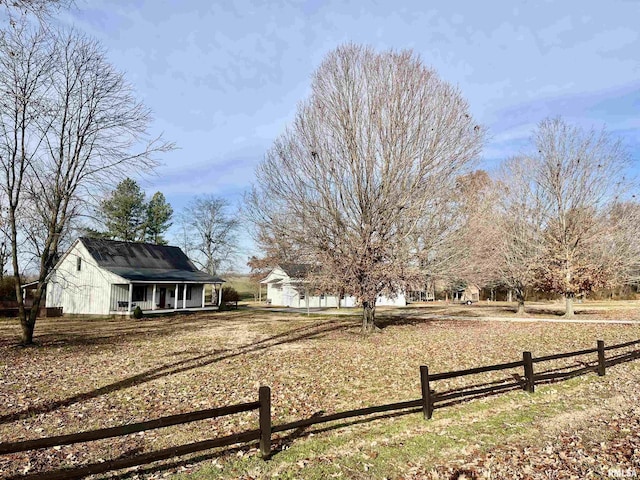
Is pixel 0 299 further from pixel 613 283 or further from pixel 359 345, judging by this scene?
pixel 613 283

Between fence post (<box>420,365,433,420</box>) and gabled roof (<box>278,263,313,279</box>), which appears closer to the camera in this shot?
fence post (<box>420,365,433,420</box>)

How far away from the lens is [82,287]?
31766 mm

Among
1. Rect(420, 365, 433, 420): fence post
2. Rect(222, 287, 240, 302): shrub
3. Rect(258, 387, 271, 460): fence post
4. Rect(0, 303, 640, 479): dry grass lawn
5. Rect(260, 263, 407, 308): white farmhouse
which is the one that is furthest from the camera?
Rect(222, 287, 240, 302): shrub

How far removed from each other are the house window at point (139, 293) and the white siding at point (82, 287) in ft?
7.00

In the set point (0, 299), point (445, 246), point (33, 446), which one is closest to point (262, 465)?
point (33, 446)

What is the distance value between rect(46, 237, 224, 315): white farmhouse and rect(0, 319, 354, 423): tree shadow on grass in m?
17.1

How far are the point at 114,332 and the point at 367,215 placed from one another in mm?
14744

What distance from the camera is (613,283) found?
24188 millimetres

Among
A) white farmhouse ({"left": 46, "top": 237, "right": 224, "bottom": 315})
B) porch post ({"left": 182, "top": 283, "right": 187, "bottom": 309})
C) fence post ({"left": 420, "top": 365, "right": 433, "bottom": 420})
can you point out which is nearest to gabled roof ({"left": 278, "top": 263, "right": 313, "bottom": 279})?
fence post ({"left": 420, "top": 365, "right": 433, "bottom": 420})

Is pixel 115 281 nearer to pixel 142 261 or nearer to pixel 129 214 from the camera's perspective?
pixel 142 261

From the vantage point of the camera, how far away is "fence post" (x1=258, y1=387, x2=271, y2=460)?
5746 mm

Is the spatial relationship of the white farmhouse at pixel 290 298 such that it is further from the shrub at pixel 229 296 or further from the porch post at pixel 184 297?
the porch post at pixel 184 297

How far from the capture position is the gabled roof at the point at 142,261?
105 ft

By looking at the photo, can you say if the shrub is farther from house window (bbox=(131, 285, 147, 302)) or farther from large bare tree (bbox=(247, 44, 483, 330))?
large bare tree (bbox=(247, 44, 483, 330))
